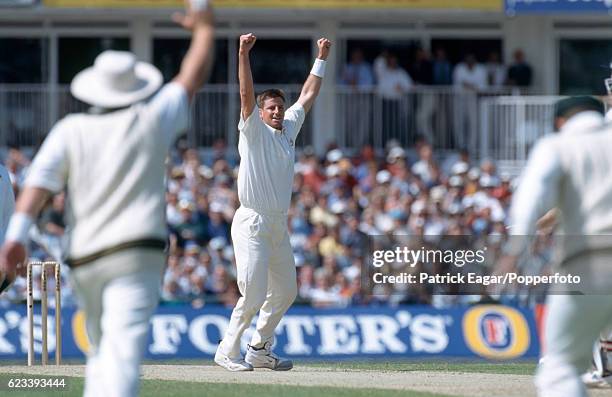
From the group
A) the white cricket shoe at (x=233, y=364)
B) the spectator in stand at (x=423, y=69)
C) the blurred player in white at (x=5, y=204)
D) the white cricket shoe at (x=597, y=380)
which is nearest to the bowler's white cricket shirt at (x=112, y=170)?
the blurred player in white at (x=5, y=204)

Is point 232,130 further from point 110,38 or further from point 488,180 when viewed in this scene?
point 488,180

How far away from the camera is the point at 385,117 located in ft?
87.5

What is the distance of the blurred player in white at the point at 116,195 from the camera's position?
7.66m

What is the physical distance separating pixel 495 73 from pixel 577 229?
1930 cm

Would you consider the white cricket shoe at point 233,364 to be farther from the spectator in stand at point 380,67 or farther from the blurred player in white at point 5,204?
the spectator in stand at point 380,67

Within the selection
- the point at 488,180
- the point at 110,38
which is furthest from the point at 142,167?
the point at 110,38

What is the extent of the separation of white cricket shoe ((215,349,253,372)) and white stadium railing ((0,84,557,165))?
46.0ft

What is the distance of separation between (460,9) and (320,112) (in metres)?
3.45

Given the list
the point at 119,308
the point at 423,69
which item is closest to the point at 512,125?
the point at 423,69

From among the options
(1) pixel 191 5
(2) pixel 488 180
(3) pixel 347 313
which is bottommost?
(3) pixel 347 313

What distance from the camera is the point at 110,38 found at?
1101 inches

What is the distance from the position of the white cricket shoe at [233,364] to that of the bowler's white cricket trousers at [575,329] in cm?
494

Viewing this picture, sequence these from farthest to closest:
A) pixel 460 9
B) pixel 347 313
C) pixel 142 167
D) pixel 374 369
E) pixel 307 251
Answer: pixel 460 9, pixel 307 251, pixel 347 313, pixel 374 369, pixel 142 167

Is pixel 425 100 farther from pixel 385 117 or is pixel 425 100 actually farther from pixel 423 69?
pixel 385 117
